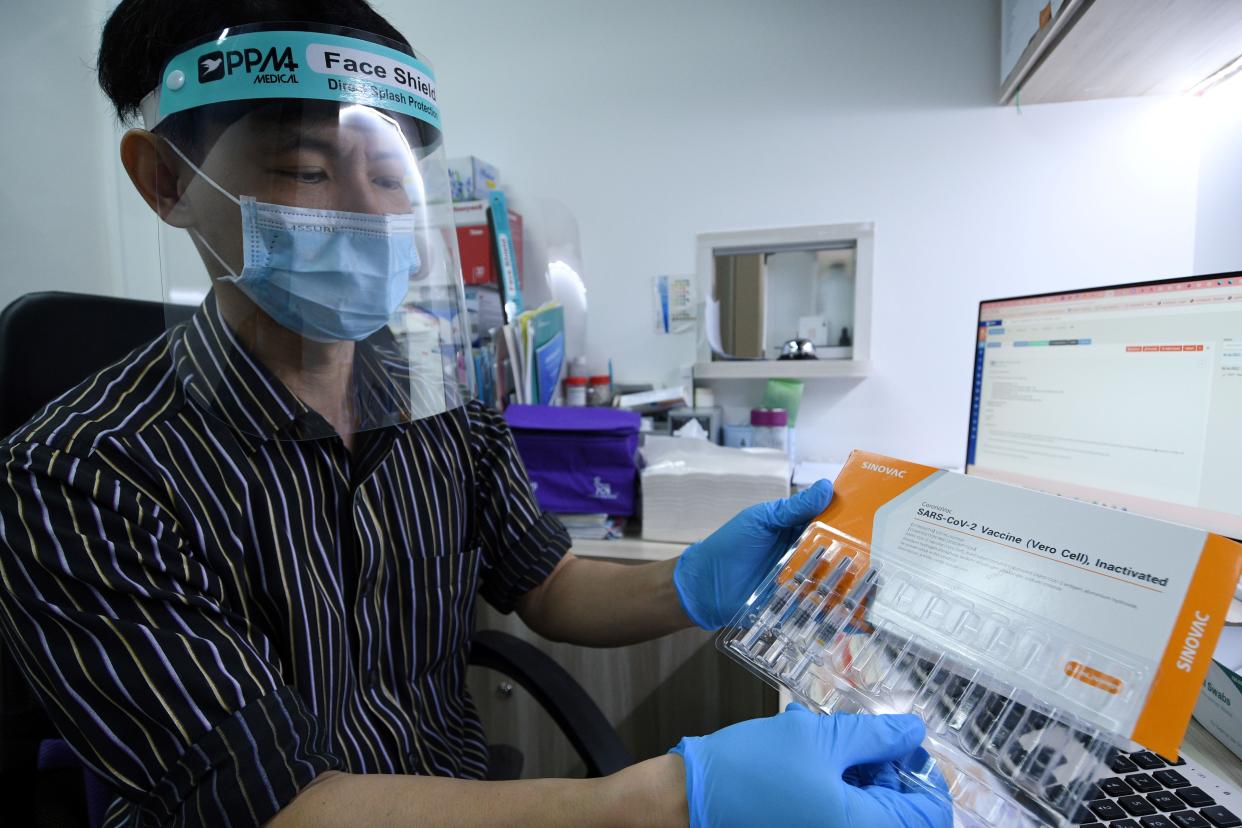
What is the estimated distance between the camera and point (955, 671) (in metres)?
0.52

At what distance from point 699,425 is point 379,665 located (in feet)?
3.09

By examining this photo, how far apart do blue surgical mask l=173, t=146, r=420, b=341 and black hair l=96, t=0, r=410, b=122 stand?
13 cm

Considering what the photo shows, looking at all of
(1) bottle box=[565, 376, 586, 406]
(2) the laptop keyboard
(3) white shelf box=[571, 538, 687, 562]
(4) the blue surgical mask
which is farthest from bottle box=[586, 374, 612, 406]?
(2) the laptop keyboard

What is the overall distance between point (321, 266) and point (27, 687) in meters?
0.71

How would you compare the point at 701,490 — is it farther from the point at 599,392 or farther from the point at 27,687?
the point at 27,687

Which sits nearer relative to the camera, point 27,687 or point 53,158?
point 27,687

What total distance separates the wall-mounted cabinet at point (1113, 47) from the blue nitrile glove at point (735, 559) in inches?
40.8

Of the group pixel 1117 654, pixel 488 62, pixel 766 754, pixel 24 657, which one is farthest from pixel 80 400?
pixel 488 62

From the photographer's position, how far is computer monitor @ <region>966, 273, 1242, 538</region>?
80cm

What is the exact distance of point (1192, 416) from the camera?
0.82 meters

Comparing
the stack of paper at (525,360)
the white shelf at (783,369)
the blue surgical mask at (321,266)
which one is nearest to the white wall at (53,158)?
the stack of paper at (525,360)

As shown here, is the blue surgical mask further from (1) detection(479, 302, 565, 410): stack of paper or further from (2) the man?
(1) detection(479, 302, 565, 410): stack of paper

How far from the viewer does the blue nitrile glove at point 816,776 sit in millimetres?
491

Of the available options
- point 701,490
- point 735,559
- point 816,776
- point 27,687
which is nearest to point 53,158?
point 27,687
